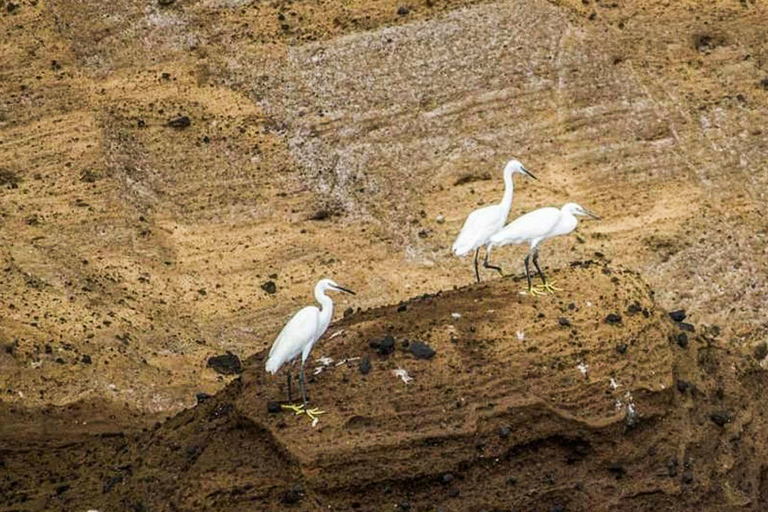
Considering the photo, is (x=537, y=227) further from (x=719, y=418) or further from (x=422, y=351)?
(x=719, y=418)

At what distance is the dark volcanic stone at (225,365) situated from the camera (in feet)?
109

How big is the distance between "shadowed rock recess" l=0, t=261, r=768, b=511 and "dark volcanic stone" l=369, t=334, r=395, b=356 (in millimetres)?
90

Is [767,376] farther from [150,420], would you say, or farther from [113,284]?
[113,284]

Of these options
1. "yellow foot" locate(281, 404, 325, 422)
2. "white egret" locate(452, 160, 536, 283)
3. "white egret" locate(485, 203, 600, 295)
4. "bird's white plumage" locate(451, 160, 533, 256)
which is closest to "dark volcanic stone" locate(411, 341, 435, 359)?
"yellow foot" locate(281, 404, 325, 422)

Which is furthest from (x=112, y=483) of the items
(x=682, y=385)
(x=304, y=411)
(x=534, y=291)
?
(x=682, y=385)

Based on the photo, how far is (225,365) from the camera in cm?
3347

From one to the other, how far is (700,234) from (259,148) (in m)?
9.89

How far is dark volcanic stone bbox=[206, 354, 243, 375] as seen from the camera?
33.4 metres

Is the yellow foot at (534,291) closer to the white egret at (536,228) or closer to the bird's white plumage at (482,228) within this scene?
the white egret at (536,228)

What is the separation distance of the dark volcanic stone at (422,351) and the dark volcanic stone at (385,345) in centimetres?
31

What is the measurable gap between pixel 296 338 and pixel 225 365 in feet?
33.1

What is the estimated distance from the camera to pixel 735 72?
40094 mm

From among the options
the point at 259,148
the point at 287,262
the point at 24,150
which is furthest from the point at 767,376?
the point at 24,150

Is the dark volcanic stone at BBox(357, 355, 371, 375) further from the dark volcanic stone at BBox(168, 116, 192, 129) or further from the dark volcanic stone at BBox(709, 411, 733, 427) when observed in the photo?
the dark volcanic stone at BBox(168, 116, 192, 129)
